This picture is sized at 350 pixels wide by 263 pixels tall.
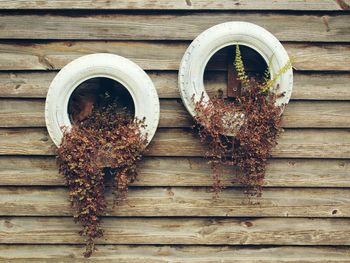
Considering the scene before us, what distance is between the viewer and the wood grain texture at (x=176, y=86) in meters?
2.49

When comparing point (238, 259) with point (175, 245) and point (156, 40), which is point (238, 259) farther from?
point (156, 40)

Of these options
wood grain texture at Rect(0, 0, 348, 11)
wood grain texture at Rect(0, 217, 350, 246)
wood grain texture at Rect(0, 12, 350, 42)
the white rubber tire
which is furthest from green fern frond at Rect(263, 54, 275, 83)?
wood grain texture at Rect(0, 217, 350, 246)

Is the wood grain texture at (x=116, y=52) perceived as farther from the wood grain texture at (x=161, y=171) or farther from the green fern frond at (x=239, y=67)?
the wood grain texture at (x=161, y=171)

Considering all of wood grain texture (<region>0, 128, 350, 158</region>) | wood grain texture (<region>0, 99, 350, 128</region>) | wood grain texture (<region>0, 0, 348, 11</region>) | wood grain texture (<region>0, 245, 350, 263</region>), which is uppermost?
wood grain texture (<region>0, 0, 348, 11</region>)

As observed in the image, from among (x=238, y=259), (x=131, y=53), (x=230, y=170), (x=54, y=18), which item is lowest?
(x=238, y=259)

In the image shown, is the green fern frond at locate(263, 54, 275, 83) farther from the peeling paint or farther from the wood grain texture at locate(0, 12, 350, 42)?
the peeling paint

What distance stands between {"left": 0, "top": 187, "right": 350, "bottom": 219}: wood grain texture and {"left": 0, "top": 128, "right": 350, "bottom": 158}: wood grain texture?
0.72 ft

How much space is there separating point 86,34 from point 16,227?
1.21 metres

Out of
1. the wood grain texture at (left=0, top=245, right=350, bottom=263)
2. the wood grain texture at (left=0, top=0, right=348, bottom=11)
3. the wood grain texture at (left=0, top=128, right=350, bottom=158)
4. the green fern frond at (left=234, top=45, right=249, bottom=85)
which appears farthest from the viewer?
the wood grain texture at (left=0, top=245, right=350, bottom=263)

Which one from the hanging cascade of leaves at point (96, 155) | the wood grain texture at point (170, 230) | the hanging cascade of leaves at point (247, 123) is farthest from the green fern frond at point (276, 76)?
the wood grain texture at point (170, 230)

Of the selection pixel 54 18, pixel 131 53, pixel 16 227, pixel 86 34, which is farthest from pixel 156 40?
pixel 16 227

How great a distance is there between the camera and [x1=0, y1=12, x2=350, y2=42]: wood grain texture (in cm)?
245

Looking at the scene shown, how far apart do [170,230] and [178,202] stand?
181mm

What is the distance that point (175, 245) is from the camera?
264 centimetres
